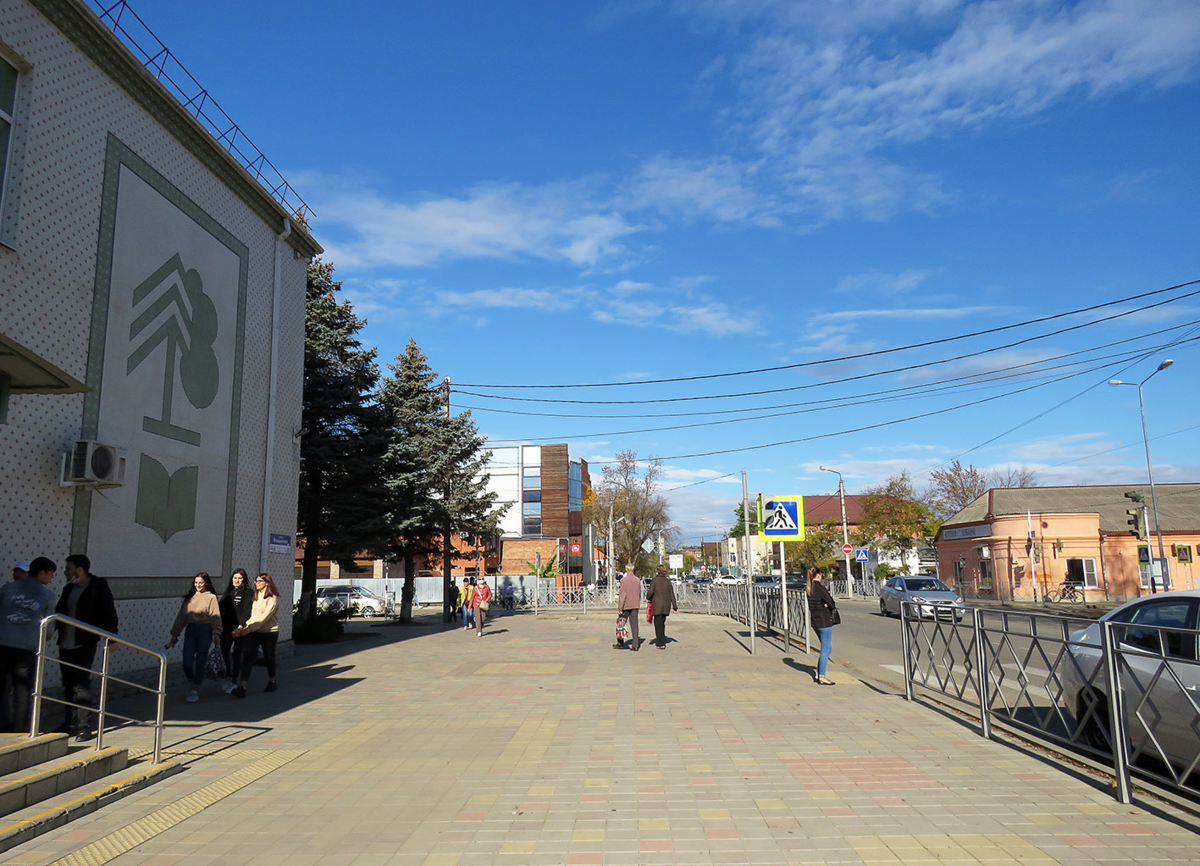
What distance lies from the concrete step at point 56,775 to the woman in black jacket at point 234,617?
185 inches

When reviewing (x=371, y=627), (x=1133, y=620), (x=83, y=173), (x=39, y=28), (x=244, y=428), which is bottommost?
(x=371, y=627)

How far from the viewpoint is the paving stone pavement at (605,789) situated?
16.2 feet

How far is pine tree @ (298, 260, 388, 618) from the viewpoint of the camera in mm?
22953

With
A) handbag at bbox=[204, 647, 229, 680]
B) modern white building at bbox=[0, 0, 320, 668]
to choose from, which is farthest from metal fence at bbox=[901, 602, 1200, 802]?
handbag at bbox=[204, 647, 229, 680]

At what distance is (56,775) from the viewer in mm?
5988

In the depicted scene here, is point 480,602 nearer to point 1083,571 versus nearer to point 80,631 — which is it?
point 80,631

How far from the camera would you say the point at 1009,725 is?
829cm

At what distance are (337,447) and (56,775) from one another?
17.5m

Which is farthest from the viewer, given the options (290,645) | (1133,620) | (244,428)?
(290,645)

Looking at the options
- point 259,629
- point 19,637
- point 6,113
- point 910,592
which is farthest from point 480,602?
point 910,592

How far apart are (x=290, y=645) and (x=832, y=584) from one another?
44.6 metres

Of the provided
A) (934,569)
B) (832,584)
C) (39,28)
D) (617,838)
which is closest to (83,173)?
(39,28)

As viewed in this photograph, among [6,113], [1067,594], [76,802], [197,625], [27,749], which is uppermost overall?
[6,113]

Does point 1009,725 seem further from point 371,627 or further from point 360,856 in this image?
point 371,627
